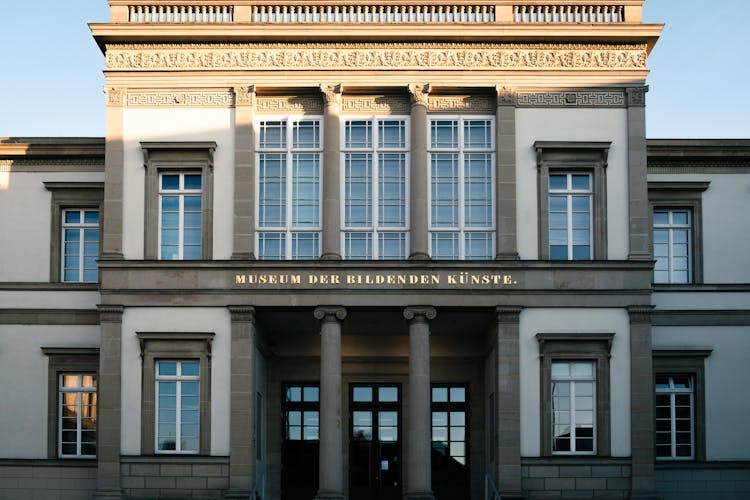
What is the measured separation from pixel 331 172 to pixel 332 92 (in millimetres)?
1994

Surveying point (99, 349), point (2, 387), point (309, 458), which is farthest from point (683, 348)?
point (2, 387)

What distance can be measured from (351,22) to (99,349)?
10.4 m

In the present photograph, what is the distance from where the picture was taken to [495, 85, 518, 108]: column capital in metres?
29.9

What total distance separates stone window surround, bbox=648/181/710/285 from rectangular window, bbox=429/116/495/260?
16.6ft

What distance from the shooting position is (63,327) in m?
31.3

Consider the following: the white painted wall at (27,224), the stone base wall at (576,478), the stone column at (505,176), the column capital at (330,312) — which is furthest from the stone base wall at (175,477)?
the stone column at (505,176)

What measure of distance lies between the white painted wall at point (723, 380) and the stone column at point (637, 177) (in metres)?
3.19

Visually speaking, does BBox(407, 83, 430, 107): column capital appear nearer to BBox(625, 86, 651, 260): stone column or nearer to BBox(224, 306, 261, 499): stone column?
BBox(625, 86, 651, 260): stone column

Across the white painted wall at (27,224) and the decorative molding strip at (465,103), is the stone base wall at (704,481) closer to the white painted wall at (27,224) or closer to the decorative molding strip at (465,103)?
the decorative molding strip at (465,103)

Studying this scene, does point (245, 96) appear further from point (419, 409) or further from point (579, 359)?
point (579, 359)

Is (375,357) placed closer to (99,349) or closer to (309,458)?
(309,458)

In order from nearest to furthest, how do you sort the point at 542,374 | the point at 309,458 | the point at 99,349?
the point at 542,374
the point at 99,349
the point at 309,458

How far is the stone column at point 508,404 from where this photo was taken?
28500 millimetres

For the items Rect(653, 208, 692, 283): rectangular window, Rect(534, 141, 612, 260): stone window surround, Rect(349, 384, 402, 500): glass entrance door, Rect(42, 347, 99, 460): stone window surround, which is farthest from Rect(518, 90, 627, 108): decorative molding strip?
Rect(42, 347, 99, 460): stone window surround
